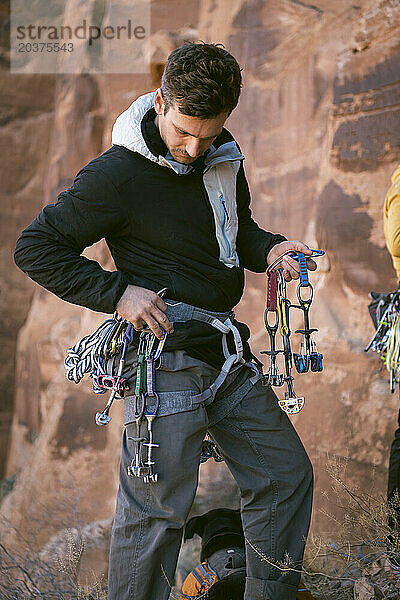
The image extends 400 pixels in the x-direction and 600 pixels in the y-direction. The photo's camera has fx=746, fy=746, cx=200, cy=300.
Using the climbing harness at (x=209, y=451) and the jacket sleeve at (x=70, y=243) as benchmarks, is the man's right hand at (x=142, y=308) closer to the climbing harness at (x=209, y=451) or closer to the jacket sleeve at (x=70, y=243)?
the jacket sleeve at (x=70, y=243)

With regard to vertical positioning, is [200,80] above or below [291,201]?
below

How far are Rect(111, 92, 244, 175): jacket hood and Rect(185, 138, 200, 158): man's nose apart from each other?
0.27ft

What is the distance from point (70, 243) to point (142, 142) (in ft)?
1.25

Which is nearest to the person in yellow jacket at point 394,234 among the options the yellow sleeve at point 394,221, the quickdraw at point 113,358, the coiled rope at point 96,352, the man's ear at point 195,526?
the yellow sleeve at point 394,221

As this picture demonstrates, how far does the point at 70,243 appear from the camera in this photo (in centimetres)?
226

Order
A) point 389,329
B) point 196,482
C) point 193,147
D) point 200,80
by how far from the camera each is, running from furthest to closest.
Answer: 1. point 389,329
2. point 196,482
3. point 193,147
4. point 200,80

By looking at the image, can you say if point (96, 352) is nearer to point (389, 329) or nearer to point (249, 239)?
point (249, 239)

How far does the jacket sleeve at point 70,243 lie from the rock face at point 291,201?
2354 mm

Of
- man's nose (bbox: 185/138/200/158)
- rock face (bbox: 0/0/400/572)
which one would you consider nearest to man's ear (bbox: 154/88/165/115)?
man's nose (bbox: 185/138/200/158)

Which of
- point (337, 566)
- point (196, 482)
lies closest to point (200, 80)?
point (196, 482)

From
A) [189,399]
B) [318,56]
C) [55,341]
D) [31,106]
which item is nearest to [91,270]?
[189,399]

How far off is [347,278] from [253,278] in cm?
71

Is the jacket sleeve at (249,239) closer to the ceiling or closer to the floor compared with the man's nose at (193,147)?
closer to the floor

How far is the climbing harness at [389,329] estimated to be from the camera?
322 cm
